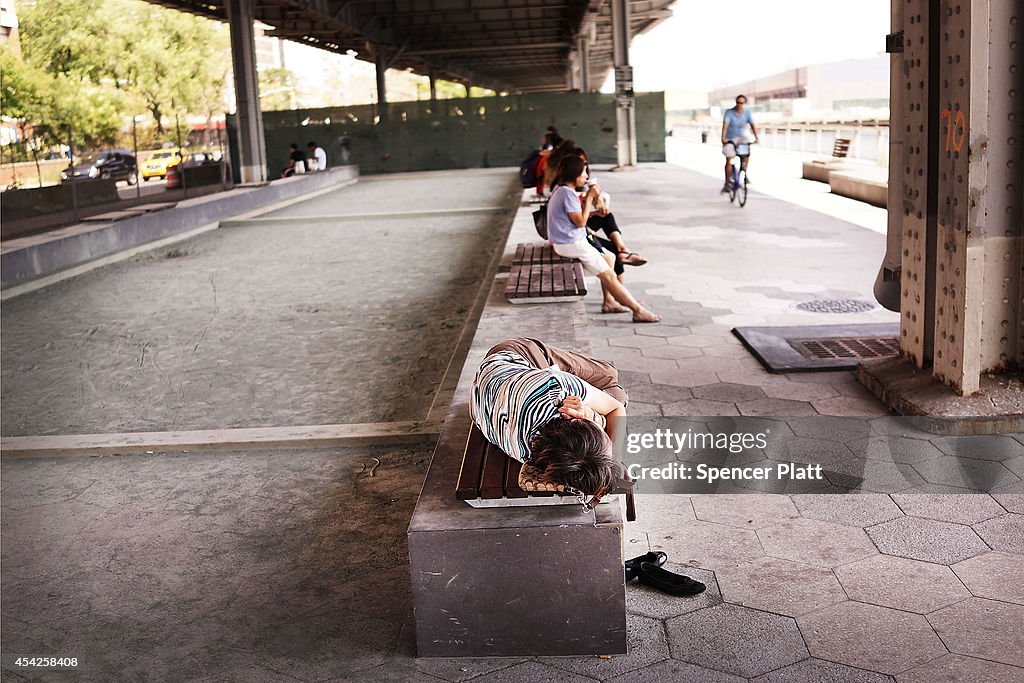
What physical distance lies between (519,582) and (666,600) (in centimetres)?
69

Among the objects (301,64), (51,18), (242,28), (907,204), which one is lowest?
(907,204)

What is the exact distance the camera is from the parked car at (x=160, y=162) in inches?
1219

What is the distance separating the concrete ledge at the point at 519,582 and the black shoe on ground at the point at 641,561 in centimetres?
53

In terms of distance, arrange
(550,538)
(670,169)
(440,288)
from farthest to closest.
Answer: (670,169)
(440,288)
(550,538)

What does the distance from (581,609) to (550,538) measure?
0.27 meters

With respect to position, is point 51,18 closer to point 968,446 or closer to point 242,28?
point 242,28

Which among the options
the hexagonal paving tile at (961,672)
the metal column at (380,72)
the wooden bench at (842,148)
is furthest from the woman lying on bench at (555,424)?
the metal column at (380,72)

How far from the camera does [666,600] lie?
3.64 m

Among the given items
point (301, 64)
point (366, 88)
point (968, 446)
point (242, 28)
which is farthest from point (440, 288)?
point (301, 64)

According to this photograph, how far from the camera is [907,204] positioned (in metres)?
6.02

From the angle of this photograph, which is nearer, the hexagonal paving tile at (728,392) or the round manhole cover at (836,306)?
the hexagonal paving tile at (728,392)

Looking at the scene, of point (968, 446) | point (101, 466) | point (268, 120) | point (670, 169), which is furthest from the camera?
point (268, 120)

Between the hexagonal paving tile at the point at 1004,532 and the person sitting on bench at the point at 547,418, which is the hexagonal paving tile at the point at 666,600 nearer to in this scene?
the person sitting on bench at the point at 547,418

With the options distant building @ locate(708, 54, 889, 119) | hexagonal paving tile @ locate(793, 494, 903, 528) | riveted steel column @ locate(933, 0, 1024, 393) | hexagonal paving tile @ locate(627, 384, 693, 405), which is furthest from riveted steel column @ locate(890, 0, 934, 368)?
distant building @ locate(708, 54, 889, 119)
